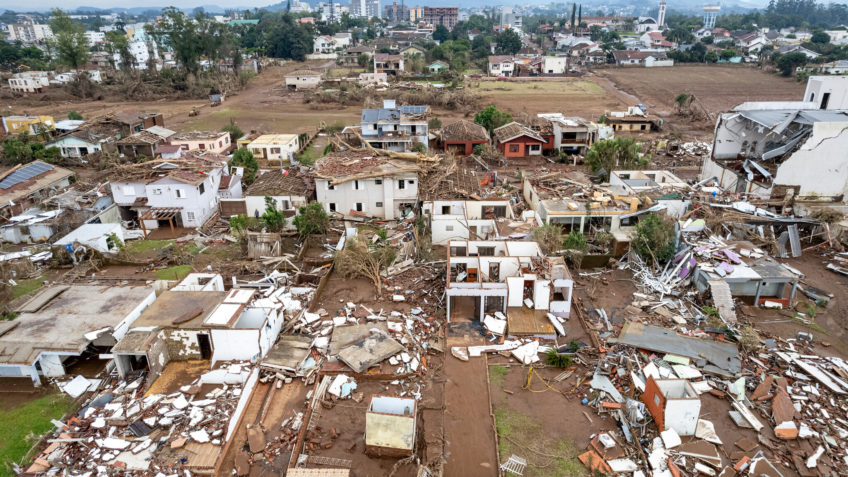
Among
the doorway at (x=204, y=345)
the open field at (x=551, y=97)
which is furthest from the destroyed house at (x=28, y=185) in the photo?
the open field at (x=551, y=97)

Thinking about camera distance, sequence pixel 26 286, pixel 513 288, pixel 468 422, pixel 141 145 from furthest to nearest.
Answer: pixel 141 145
pixel 26 286
pixel 513 288
pixel 468 422

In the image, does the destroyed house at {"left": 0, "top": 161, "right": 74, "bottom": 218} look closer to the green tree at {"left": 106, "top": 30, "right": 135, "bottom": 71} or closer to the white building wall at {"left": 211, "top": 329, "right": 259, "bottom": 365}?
the white building wall at {"left": 211, "top": 329, "right": 259, "bottom": 365}

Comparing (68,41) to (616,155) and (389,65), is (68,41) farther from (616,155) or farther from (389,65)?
(616,155)

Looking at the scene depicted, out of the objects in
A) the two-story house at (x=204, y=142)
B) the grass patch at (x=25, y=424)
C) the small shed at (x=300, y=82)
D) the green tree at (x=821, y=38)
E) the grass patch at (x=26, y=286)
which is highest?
the green tree at (x=821, y=38)

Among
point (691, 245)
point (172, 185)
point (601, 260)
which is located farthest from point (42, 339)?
point (691, 245)

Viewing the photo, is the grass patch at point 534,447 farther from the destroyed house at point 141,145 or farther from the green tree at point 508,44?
the green tree at point 508,44

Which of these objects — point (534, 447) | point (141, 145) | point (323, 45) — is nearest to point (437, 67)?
point (323, 45)
